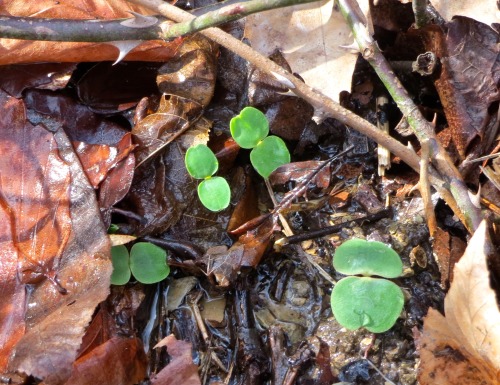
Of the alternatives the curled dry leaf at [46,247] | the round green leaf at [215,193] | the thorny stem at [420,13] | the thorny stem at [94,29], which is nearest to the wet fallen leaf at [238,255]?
the round green leaf at [215,193]

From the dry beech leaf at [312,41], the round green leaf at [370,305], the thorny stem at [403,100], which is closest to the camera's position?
the round green leaf at [370,305]

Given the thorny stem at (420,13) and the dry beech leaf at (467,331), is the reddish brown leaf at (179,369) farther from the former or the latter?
the thorny stem at (420,13)

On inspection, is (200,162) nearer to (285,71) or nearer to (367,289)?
(285,71)

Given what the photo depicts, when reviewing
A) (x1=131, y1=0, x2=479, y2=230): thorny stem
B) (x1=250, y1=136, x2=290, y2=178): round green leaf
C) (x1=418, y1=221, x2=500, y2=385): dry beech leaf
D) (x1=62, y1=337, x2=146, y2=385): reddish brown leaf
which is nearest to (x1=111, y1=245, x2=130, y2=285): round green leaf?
(x1=62, y1=337, x2=146, y2=385): reddish brown leaf

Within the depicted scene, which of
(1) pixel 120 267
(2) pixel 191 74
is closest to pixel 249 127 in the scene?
(2) pixel 191 74

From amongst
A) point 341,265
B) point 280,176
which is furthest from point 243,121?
point 341,265

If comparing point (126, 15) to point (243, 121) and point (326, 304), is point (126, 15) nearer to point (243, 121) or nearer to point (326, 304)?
point (243, 121)
